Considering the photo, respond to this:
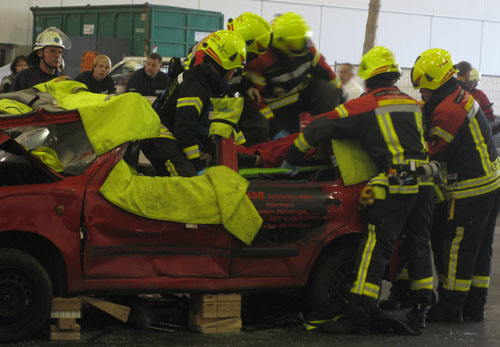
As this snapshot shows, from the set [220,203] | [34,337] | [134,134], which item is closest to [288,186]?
[220,203]

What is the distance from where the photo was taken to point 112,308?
575 cm

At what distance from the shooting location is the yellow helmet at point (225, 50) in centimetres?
623

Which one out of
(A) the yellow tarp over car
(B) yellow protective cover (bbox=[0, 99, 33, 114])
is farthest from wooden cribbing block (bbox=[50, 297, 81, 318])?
(B) yellow protective cover (bbox=[0, 99, 33, 114])

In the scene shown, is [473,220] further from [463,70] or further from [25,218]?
[463,70]

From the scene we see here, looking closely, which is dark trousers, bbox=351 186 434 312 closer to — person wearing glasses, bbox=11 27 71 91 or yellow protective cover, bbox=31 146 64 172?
yellow protective cover, bbox=31 146 64 172

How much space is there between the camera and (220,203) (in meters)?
5.76

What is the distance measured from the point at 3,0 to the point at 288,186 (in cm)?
2063

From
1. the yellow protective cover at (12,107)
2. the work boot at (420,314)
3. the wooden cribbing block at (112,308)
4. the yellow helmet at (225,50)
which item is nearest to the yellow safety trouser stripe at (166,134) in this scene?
the yellow helmet at (225,50)

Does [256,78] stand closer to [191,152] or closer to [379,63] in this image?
[379,63]

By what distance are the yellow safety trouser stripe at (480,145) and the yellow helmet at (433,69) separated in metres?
0.42

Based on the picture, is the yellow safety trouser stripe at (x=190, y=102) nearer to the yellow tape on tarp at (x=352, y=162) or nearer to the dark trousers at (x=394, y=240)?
the yellow tape on tarp at (x=352, y=162)

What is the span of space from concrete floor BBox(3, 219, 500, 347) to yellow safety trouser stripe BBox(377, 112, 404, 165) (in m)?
1.35

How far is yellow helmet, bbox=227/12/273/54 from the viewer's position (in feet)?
23.8

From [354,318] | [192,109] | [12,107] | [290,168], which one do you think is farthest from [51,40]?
[354,318]
